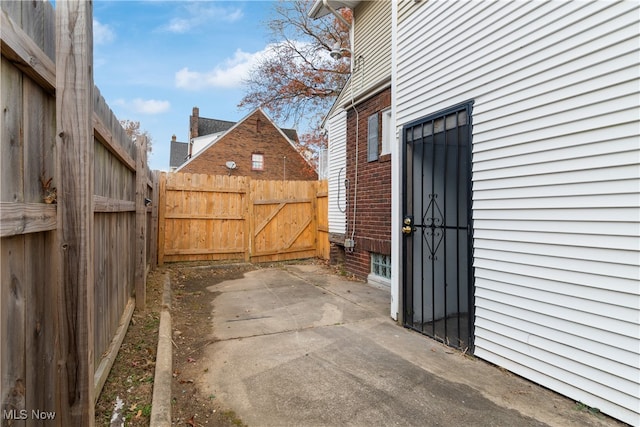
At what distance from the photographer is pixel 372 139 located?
20.3 feet

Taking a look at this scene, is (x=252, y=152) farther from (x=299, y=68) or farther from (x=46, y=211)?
(x=46, y=211)

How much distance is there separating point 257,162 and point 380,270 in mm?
15394

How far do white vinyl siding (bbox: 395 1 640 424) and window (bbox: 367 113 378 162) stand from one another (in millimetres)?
2657

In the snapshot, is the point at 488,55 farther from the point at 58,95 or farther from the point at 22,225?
the point at 22,225

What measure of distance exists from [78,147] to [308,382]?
86.8 inches

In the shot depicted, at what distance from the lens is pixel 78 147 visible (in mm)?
1505

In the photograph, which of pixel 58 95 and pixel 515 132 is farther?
pixel 515 132

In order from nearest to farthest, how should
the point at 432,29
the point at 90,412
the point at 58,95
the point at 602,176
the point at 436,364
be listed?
the point at 58,95 → the point at 90,412 → the point at 602,176 → the point at 436,364 → the point at 432,29

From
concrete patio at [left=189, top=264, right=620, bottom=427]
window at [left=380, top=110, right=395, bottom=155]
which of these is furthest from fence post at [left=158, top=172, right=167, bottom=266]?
window at [left=380, top=110, right=395, bottom=155]

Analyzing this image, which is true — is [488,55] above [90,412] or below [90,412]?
above

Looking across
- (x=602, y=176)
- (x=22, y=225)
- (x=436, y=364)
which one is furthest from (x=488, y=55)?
(x=22, y=225)

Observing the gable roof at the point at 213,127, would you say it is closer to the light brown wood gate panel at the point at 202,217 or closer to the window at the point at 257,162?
the window at the point at 257,162

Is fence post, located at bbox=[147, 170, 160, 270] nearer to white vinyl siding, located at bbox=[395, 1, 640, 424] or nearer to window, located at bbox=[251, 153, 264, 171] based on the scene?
white vinyl siding, located at bbox=[395, 1, 640, 424]

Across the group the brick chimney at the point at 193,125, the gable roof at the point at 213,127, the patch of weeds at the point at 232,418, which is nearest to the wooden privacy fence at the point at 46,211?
the patch of weeds at the point at 232,418
